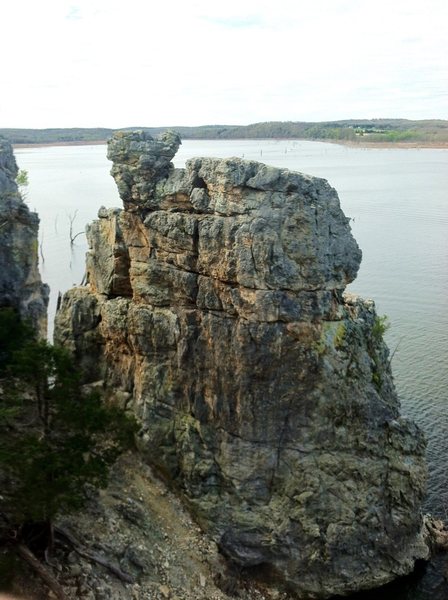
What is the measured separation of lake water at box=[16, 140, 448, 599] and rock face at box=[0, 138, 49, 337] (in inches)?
861

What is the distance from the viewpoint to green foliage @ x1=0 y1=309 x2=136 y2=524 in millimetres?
21188

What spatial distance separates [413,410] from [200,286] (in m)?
18.7

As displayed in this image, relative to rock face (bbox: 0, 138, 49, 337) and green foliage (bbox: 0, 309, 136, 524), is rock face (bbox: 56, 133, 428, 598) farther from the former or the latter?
rock face (bbox: 0, 138, 49, 337)

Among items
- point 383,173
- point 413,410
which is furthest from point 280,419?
point 383,173

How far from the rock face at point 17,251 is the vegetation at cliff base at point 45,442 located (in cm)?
641

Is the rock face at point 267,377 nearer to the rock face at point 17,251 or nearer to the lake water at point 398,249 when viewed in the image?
the lake water at point 398,249

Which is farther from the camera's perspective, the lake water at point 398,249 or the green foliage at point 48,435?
the lake water at point 398,249

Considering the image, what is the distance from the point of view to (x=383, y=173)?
12244 centimetres

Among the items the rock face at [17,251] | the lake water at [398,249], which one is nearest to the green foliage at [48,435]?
the rock face at [17,251]

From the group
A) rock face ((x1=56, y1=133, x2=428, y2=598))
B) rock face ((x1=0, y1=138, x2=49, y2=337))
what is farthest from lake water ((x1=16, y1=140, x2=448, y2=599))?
rock face ((x1=0, y1=138, x2=49, y2=337))

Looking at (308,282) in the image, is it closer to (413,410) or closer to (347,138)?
(413,410)

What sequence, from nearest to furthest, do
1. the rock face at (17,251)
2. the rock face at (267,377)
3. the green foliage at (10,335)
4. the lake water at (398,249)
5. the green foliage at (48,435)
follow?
the green foliage at (48,435)
the rock face at (267,377)
the green foliage at (10,335)
the rock face at (17,251)
the lake water at (398,249)

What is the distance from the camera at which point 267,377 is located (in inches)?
1037

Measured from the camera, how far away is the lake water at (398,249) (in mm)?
41094
